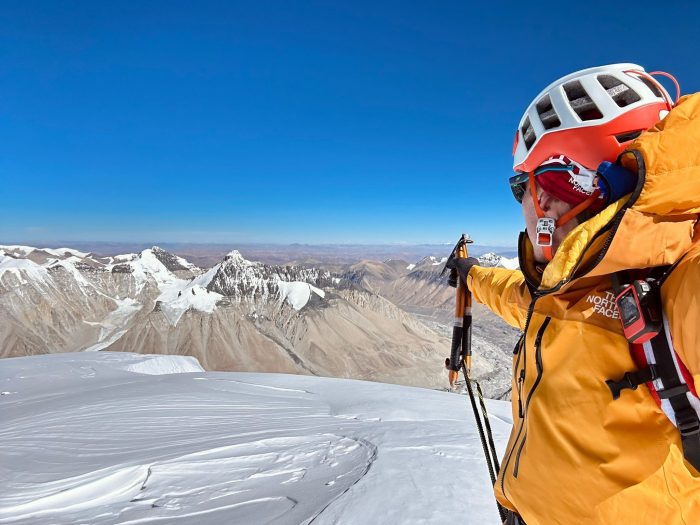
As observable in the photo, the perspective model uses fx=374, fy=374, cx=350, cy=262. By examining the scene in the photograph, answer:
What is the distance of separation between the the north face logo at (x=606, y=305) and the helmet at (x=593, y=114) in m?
0.66

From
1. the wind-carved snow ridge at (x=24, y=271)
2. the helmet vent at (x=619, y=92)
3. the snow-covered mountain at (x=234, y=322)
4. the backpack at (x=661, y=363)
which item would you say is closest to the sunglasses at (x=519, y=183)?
the helmet vent at (x=619, y=92)

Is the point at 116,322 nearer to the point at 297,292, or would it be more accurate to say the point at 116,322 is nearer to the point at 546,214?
the point at 297,292

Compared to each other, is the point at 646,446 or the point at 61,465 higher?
the point at 646,446

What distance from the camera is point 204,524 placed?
10.4 feet

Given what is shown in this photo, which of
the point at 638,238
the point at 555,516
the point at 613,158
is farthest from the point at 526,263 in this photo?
the point at 555,516

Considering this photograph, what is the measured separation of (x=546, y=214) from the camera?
1.82 meters

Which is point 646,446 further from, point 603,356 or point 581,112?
point 581,112

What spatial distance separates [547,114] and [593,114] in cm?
22

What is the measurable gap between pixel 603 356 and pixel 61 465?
619cm

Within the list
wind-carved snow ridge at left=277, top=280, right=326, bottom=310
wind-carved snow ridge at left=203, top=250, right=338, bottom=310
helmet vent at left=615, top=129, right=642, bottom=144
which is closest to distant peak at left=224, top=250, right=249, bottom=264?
wind-carved snow ridge at left=203, top=250, right=338, bottom=310

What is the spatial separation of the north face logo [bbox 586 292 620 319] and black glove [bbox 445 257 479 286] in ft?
6.27

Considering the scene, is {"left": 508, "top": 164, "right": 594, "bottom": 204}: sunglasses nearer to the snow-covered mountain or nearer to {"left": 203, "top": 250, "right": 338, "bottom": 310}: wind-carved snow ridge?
the snow-covered mountain

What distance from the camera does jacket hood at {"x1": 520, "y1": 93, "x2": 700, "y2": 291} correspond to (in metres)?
1.12

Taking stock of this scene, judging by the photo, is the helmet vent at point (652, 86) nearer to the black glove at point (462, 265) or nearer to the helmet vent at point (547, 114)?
the helmet vent at point (547, 114)
